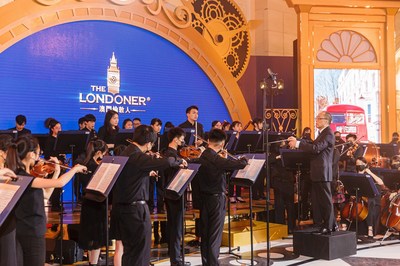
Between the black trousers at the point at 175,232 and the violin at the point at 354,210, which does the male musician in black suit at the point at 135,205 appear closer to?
the black trousers at the point at 175,232

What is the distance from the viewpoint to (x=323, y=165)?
294 inches

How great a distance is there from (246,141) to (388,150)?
12.8ft

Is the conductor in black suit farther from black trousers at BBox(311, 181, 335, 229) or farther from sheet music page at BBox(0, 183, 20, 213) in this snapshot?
sheet music page at BBox(0, 183, 20, 213)

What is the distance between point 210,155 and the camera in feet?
19.8

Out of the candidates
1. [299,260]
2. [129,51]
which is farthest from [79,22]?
[299,260]

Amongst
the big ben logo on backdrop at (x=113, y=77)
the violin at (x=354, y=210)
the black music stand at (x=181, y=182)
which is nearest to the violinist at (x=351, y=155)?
the violin at (x=354, y=210)

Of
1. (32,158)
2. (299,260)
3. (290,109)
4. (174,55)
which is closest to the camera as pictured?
(32,158)

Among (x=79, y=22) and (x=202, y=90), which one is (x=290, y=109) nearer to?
(x=202, y=90)

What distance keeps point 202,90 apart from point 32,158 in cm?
871

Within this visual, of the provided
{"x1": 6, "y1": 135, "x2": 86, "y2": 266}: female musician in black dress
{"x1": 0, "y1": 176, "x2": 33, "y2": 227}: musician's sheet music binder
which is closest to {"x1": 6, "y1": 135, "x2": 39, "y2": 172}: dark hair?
{"x1": 6, "y1": 135, "x2": 86, "y2": 266}: female musician in black dress

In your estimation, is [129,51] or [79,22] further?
[129,51]

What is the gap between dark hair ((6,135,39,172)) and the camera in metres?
3.98

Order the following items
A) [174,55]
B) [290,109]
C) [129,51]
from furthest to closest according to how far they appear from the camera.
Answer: [290,109] → [174,55] → [129,51]

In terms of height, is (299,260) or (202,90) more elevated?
(202,90)
